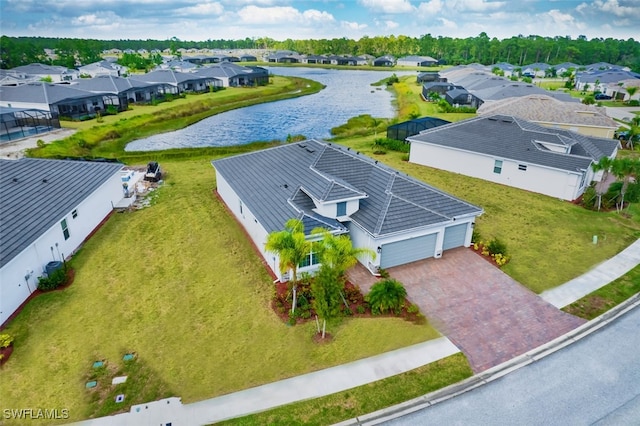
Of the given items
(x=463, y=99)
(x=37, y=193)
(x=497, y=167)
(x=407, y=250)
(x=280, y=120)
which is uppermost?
(x=37, y=193)

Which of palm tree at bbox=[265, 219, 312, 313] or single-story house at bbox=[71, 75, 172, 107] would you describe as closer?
palm tree at bbox=[265, 219, 312, 313]

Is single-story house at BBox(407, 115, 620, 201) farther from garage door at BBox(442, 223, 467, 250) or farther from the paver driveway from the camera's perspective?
the paver driveway

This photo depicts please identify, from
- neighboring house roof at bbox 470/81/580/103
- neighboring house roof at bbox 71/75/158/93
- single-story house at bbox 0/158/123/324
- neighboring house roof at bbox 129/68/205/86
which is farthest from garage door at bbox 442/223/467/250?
neighboring house roof at bbox 129/68/205/86

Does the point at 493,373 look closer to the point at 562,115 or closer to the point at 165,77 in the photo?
the point at 562,115

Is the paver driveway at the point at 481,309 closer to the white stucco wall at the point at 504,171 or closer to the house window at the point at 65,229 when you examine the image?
the white stucco wall at the point at 504,171

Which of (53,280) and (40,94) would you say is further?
(40,94)

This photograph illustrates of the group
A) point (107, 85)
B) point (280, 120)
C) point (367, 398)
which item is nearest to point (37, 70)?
point (107, 85)
